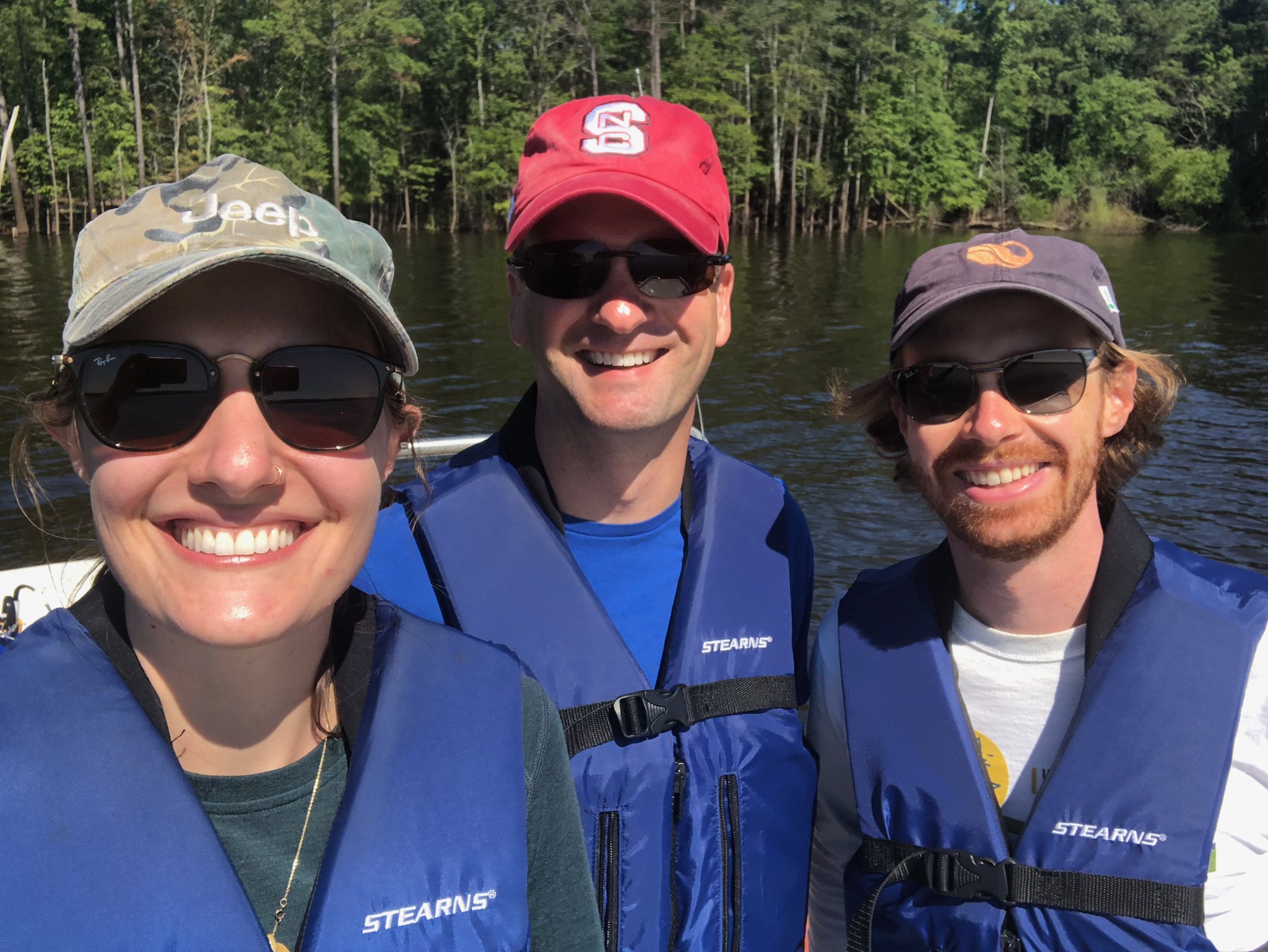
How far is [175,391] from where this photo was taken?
4.93ft

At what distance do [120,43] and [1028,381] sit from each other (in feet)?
163

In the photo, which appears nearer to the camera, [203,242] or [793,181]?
[203,242]

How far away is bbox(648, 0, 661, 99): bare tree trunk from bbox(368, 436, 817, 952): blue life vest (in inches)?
1610

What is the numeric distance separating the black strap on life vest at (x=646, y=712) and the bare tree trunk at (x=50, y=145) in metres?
46.4

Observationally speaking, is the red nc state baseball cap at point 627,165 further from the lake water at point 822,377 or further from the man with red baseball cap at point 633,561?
the lake water at point 822,377

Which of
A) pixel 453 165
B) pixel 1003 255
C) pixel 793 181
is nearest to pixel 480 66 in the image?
pixel 453 165

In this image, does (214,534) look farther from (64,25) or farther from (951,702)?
(64,25)

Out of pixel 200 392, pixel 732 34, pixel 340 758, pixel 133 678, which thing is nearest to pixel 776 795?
pixel 340 758

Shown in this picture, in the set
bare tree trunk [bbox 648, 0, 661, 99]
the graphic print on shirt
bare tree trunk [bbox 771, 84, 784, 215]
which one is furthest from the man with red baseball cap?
bare tree trunk [bbox 771, 84, 784, 215]

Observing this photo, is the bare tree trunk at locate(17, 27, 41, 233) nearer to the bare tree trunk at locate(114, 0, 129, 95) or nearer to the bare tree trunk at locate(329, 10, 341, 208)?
the bare tree trunk at locate(114, 0, 129, 95)

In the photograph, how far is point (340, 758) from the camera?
1.77 meters

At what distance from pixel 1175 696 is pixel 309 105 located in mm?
51769

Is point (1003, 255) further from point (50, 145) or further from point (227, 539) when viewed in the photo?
point (50, 145)

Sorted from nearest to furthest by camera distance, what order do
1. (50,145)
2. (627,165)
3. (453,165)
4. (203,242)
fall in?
1. (203,242)
2. (627,165)
3. (50,145)
4. (453,165)
